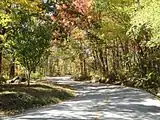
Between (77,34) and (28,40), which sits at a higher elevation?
(77,34)

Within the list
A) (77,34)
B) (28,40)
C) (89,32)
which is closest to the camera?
(28,40)

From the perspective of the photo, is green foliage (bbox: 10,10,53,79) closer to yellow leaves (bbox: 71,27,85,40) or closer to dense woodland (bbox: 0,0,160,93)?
dense woodland (bbox: 0,0,160,93)

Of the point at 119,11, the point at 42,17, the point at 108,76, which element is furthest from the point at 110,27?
the point at 108,76

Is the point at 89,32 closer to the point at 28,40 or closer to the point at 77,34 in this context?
the point at 77,34

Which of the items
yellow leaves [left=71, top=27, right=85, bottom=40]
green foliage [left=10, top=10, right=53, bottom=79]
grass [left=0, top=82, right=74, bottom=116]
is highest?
yellow leaves [left=71, top=27, right=85, bottom=40]

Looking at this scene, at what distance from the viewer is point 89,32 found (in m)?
51.8

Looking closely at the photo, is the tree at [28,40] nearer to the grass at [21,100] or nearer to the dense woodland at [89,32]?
the dense woodland at [89,32]

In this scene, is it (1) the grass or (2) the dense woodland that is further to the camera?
(2) the dense woodland

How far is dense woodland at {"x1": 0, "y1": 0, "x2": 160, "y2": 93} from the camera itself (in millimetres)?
23516

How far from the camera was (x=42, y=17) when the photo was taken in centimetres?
3850

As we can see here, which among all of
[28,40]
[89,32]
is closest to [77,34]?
[89,32]

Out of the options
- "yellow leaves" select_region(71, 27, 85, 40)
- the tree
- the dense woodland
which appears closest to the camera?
the dense woodland

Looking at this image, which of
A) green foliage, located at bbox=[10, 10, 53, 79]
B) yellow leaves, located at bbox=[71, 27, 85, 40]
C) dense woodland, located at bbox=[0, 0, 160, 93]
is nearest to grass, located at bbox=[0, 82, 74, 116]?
green foliage, located at bbox=[10, 10, 53, 79]

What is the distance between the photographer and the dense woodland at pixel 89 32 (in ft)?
77.2
